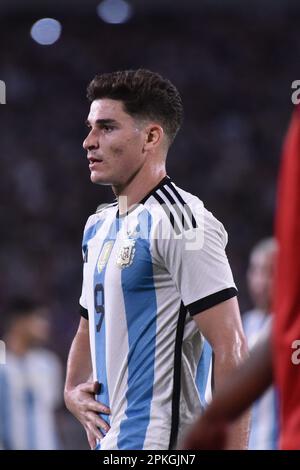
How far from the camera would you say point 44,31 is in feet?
51.4

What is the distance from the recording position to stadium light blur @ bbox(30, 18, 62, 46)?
15.1 m

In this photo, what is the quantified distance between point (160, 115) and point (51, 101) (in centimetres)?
1108

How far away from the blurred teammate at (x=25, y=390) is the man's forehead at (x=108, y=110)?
2.97 meters

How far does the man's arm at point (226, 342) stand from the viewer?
2869mm

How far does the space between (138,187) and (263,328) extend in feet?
7.44

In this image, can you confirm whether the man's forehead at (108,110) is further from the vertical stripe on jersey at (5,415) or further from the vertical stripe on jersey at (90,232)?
the vertical stripe on jersey at (5,415)

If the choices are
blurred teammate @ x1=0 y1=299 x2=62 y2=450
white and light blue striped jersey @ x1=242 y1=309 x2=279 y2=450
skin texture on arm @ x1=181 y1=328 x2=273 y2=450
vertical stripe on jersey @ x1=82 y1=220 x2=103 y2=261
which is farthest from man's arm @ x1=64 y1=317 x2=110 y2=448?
blurred teammate @ x1=0 y1=299 x2=62 y2=450

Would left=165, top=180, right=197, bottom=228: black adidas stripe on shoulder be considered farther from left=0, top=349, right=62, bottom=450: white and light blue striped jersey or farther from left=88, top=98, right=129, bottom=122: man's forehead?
left=0, top=349, right=62, bottom=450: white and light blue striped jersey

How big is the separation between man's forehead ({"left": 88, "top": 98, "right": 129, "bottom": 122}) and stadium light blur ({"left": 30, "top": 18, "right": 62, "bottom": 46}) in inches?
473

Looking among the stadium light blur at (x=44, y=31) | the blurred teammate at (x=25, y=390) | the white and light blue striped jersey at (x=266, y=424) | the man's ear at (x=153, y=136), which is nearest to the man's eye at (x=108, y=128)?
the man's ear at (x=153, y=136)

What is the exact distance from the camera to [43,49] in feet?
49.6

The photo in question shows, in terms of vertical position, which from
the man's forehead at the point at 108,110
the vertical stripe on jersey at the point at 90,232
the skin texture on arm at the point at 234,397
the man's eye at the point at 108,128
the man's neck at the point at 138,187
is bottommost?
the skin texture on arm at the point at 234,397

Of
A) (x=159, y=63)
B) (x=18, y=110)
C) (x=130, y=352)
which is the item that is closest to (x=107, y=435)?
(x=130, y=352)

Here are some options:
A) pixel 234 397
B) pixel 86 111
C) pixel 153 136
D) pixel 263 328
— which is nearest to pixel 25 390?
pixel 263 328
